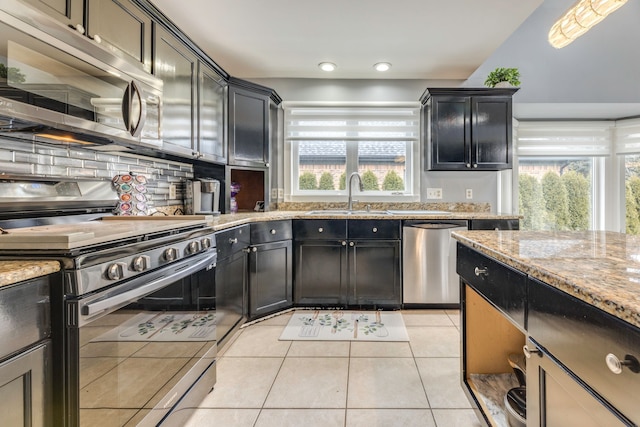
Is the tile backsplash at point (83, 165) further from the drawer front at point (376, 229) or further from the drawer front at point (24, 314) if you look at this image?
the drawer front at point (376, 229)

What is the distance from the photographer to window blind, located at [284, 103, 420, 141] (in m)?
3.30

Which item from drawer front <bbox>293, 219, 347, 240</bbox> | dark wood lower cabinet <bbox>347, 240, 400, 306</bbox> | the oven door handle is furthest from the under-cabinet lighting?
the oven door handle

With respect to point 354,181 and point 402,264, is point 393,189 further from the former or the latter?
point 402,264

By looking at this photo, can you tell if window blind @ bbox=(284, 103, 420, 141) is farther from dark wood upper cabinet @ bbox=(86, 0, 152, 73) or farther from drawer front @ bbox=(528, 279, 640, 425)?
drawer front @ bbox=(528, 279, 640, 425)

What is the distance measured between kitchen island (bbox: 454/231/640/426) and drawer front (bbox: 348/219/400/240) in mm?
1260

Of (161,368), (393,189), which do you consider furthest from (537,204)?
(161,368)

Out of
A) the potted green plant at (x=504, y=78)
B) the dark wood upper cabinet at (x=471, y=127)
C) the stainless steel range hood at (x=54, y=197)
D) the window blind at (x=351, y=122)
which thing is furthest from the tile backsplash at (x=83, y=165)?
the potted green plant at (x=504, y=78)

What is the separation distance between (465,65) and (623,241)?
2.37 metres

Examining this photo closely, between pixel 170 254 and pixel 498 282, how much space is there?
49.1 inches

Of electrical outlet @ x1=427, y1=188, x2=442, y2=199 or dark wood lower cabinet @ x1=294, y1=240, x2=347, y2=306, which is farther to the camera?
electrical outlet @ x1=427, y1=188, x2=442, y2=199

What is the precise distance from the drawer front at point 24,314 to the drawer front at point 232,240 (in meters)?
1.07

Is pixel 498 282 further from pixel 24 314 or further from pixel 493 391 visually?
pixel 24 314

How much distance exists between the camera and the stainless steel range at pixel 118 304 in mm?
856

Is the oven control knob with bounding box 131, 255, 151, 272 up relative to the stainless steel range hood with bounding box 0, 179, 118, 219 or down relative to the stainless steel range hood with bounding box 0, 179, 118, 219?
down
